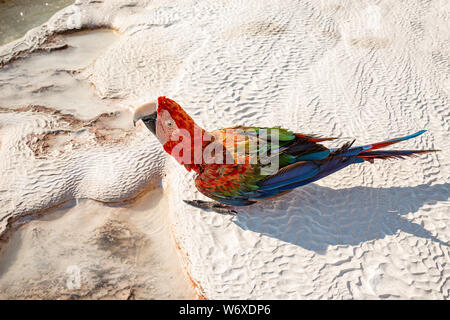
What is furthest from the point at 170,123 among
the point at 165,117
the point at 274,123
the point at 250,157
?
the point at 274,123

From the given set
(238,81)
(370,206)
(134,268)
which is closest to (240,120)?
(238,81)

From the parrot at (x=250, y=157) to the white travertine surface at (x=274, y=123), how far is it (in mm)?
189

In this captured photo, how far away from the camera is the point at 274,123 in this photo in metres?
1.82

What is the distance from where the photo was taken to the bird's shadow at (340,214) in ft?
4.59

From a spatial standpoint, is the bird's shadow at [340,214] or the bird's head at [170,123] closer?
the bird's head at [170,123]

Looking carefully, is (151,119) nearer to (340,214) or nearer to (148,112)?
(148,112)

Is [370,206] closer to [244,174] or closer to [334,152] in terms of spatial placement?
[334,152]

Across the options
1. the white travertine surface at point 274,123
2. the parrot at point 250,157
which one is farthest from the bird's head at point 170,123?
the white travertine surface at point 274,123

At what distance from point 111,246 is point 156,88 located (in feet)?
3.30

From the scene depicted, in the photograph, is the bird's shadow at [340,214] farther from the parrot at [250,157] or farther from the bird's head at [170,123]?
the bird's head at [170,123]

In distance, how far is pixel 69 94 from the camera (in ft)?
7.61

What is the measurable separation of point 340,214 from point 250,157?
45 centimetres

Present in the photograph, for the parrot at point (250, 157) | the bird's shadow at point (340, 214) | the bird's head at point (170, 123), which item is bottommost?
the bird's shadow at point (340, 214)

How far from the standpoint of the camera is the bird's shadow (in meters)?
1.40
